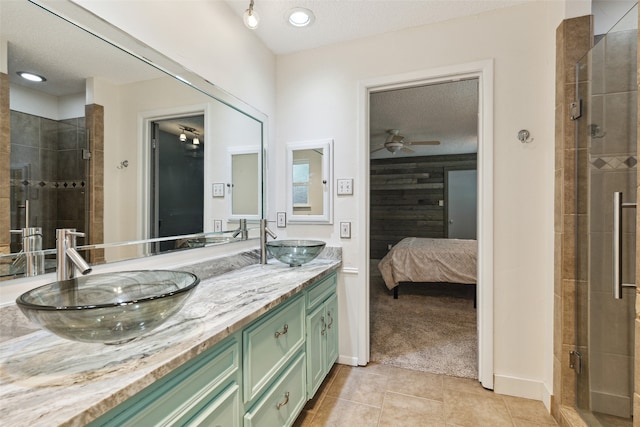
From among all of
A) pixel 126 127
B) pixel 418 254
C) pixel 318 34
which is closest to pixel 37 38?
pixel 126 127

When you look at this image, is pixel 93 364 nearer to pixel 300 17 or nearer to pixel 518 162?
pixel 300 17

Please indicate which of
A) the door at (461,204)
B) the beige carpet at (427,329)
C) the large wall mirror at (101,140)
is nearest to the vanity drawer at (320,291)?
the large wall mirror at (101,140)

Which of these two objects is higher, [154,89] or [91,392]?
[154,89]

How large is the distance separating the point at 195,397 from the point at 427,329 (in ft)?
8.43

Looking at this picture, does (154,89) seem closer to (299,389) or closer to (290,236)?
(290,236)

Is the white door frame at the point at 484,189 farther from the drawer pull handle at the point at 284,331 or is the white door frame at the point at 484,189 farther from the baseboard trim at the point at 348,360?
the drawer pull handle at the point at 284,331

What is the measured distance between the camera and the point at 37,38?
3.18 feet

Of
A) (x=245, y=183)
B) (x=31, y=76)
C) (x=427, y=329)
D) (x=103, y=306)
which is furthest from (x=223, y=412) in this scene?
(x=427, y=329)

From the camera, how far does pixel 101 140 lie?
1164mm

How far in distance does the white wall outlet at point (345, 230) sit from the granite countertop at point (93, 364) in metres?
1.10

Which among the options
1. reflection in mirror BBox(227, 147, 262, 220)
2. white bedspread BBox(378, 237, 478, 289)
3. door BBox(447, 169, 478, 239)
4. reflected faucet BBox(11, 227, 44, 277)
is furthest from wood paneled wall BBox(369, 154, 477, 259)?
reflected faucet BBox(11, 227, 44, 277)

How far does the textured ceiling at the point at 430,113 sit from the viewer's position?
128 inches

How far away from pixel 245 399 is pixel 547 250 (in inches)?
72.8

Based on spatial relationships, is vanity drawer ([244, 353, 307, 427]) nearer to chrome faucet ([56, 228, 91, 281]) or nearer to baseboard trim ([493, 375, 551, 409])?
chrome faucet ([56, 228, 91, 281])
